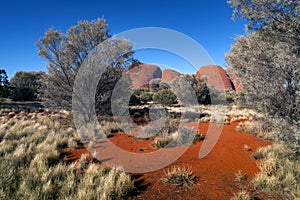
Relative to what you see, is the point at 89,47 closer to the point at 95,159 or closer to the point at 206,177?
the point at 95,159

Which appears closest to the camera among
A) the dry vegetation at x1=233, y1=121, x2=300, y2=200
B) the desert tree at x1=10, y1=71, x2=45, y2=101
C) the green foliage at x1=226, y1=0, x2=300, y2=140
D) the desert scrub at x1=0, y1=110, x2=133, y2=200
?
the desert scrub at x1=0, y1=110, x2=133, y2=200

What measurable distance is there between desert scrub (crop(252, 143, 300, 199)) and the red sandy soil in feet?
1.50

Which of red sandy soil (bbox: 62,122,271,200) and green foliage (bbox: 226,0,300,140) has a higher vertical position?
green foliage (bbox: 226,0,300,140)

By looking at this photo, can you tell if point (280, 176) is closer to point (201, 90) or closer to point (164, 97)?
point (164, 97)

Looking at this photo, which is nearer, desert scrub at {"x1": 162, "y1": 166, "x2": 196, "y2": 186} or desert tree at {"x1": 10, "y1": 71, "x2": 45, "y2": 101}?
desert scrub at {"x1": 162, "y1": 166, "x2": 196, "y2": 186}

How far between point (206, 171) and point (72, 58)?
1028 centimetres

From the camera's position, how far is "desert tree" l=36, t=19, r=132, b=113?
1119cm

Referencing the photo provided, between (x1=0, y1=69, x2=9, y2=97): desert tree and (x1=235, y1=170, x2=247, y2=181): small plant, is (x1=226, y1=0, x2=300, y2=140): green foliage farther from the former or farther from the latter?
(x1=0, y1=69, x2=9, y2=97): desert tree

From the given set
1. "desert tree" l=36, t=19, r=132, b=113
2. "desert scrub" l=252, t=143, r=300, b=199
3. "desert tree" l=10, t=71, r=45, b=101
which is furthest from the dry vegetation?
"desert tree" l=10, t=71, r=45, b=101

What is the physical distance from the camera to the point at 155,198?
4.07 meters

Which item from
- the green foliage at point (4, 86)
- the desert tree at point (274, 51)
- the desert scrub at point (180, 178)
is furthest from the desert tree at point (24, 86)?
the desert tree at point (274, 51)

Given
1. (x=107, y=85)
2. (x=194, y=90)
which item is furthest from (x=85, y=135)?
(x=194, y=90)

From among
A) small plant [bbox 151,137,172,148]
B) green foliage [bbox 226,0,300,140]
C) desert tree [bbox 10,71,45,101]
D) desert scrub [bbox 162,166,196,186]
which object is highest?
desert tree [bbox 10,71,45,101]

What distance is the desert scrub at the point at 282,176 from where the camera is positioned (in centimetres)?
409
